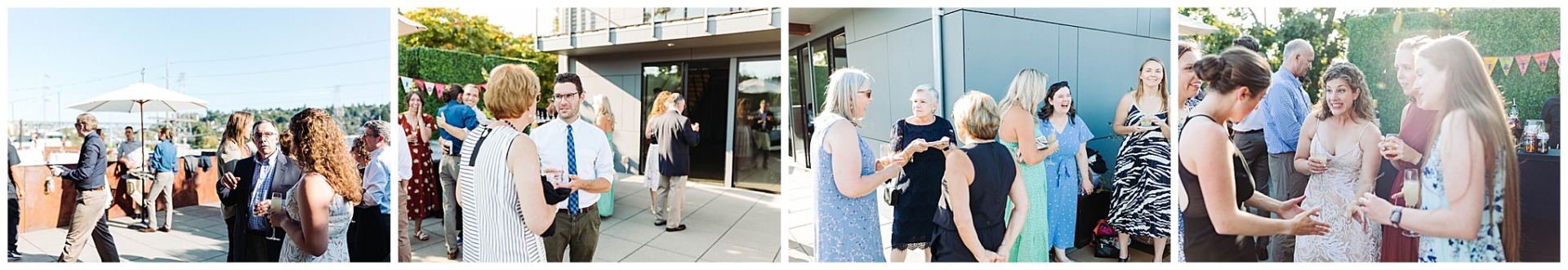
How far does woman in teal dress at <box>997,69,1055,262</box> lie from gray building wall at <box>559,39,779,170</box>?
3.60ft

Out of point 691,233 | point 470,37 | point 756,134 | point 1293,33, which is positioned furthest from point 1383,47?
point 470,37

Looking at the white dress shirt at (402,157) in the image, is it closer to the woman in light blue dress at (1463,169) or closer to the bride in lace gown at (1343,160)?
the bride in lace gown at (1343,160)

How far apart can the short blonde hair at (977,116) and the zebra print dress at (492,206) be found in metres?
1.85

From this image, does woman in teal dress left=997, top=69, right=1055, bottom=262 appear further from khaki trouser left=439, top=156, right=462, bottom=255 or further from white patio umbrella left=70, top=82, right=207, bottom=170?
white patio umbrella left=70, top=82, right=207, bottom=170

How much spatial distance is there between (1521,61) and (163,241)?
6.27m

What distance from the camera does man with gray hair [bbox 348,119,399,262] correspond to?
290cm

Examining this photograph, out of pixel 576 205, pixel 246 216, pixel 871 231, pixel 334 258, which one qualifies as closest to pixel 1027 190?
pixel 871 231

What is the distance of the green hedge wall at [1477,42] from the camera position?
2.79 meters

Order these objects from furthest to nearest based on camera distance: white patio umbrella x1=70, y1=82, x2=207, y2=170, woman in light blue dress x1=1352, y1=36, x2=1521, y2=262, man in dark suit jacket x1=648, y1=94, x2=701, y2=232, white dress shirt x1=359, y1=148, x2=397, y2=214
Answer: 1. man in dark suit jacket x1=648, y1=94, x2=701, y2=232
2. white dress shirt x1=359, y1=148, x2=397, y2=214
3. white patio umbrella x1=70, y1=82, x2=207, y2=170
4. woman in light blue dress x1=1352, y1=36, x2=1521, y2=262

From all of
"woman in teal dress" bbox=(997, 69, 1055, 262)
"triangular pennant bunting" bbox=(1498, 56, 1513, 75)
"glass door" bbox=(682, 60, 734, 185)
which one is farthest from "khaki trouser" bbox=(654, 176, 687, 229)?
"triangular pennant bunting" bbox=(1498, 56, 1513, 75)

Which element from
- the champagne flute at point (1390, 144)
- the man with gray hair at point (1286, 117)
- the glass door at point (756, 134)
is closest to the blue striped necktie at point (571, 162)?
the glass door at point (756, 134)

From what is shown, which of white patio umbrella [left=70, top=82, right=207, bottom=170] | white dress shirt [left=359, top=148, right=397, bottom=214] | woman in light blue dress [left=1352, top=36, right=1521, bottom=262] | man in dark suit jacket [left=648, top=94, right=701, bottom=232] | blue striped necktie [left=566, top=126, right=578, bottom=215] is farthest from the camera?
man in dark suit jacket [left=648, top=94, right=701, bottom=232]
